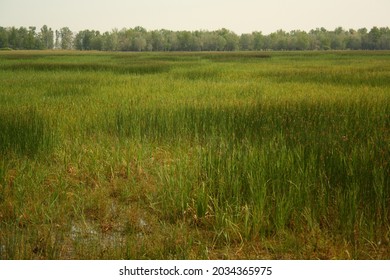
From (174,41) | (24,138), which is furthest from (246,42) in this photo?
(24,138)

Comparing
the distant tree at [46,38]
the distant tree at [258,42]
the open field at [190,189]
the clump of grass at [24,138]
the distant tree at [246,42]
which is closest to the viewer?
the open field at [190,189]

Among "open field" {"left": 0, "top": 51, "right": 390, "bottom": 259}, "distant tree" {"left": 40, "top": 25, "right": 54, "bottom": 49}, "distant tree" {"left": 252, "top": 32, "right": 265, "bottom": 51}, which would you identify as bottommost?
"open field" {"left": 0, "top": 51, "right": 390, "bottom": 259}

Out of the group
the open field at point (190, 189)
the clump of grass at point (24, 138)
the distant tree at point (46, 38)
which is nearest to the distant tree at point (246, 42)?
the distant tree at point (46, 38)

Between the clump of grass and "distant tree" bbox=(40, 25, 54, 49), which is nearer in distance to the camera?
the clump of grass

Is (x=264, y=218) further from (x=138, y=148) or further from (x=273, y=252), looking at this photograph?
(x=138, y=148)

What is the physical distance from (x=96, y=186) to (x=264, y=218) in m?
2.10

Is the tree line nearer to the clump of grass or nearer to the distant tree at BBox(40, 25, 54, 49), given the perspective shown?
the distant tree at BBox(40, 25, 54, 49)

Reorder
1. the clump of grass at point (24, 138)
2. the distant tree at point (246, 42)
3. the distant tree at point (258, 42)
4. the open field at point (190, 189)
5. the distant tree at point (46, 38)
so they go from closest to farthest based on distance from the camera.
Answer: the open field at point (190, 189), the clump of grass at point (24, 138), the distant tree at point (46, 38), the distant tree at point (258, 42), the distant tree at point (246, 42)

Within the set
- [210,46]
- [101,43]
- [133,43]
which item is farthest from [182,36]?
[101,43]

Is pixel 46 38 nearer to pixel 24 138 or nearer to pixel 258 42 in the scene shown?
pixel 24 138

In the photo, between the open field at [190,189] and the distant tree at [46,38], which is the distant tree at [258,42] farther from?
the open field at [190,189]

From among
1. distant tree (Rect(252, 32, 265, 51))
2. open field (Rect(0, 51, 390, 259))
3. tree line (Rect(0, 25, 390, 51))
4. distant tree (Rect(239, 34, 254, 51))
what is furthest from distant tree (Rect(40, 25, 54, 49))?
distant tree (Rect(239, 34, 254, 51))

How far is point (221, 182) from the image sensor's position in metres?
4.51

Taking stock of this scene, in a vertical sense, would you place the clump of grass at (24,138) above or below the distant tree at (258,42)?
below
